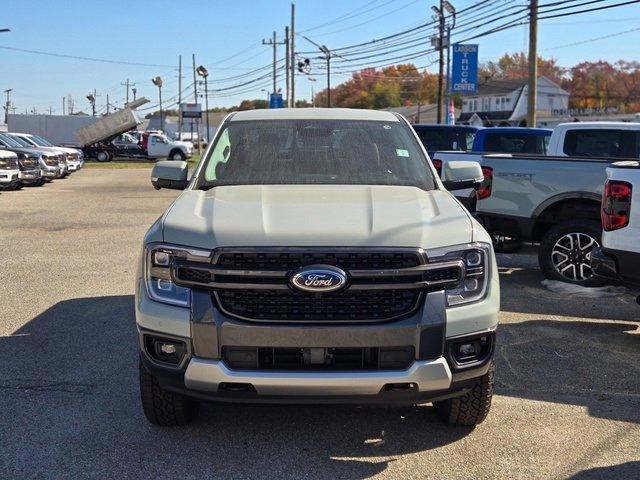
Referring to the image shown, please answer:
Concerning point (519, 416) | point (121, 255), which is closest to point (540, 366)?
point (519, 416)

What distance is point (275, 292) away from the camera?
Result: 3.49 meters

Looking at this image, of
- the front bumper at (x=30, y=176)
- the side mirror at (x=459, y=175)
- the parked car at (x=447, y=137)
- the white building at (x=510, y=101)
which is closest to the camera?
the side mirror at (x=459, y=175)

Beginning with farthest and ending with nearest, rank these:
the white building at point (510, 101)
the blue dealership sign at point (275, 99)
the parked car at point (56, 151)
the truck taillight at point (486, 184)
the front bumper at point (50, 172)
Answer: the white building at point (510, 101)
the blue dealership sign at point (275, 99)
the parked car at point (56, 151)
the front bumper at point (50, 172)
the truck taillight at point (486, 184)

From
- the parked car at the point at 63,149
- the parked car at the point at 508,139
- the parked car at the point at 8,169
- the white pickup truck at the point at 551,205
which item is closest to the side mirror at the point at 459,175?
the white pickup truck at the point at 551,205

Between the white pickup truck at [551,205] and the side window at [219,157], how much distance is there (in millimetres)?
4392

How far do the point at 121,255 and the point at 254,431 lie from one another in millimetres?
6727

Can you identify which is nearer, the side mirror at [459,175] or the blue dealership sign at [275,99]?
the side mirror at [459,175]

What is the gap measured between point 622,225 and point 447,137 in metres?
11.2

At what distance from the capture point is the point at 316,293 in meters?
3.45

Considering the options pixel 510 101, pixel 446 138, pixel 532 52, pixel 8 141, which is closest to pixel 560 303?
pixel 446 138

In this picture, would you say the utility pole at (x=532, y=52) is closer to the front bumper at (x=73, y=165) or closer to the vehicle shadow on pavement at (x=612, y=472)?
the vehicle shadow on pavement at (x=612, y=472)

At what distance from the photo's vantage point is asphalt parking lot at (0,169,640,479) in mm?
3699

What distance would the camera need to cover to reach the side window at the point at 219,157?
491 cm

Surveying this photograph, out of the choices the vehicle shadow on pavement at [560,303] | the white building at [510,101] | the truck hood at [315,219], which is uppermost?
the white building at [510,101]
